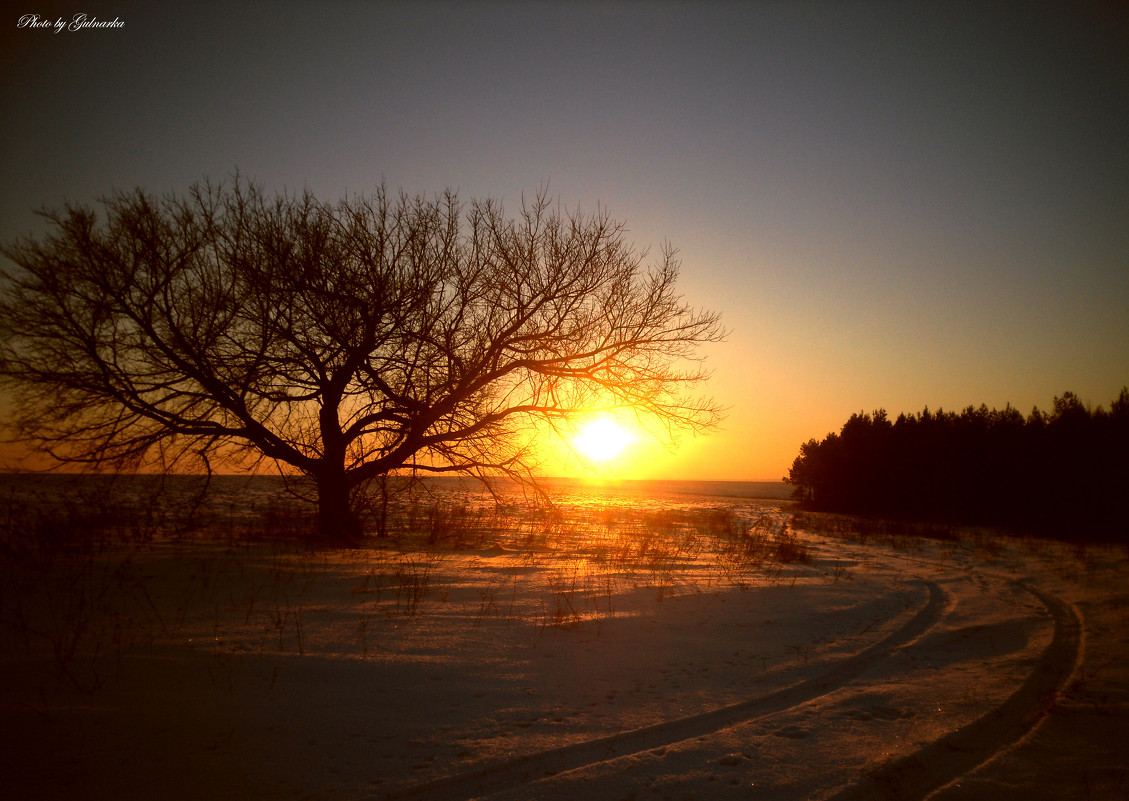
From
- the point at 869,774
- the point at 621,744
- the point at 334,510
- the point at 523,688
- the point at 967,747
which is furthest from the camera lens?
the point at 334,510

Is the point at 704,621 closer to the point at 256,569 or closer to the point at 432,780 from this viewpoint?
the point at 432,780

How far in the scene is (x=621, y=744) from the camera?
3.23 meters

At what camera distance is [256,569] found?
7121mm

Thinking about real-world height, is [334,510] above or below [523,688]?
above

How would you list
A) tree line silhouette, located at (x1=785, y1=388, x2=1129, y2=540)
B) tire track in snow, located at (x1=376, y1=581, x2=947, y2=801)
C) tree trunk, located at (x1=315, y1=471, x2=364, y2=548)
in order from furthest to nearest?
tree line silhouette, located at (x1=785, y1=388, x2=1129, y2=540)
tree trunk, located at (x1=315, y1=471, x2=364, y2=548)
tire track in snow, located at (x1=376, y1=581, x2=947, y2=801)

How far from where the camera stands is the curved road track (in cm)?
279

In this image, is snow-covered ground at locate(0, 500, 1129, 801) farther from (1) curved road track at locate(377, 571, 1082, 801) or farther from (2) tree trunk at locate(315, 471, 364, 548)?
(2) tree trunk at locate(315, 471, 364, 548)

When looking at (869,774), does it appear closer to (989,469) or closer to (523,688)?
(523,688)

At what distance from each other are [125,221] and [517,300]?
6216 mm

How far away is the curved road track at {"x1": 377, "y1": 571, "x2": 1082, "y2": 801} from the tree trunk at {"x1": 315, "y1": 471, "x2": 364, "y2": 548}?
7.98 meters

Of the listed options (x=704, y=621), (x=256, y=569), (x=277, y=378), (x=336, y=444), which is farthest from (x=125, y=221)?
(x=704, y=621)

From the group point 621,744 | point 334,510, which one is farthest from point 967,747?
point 334,510

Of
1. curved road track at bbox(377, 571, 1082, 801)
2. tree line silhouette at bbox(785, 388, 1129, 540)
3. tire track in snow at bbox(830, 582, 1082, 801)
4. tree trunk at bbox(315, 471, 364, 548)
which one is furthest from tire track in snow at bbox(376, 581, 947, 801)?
tree line silhouette at bbox(785, 388, 1129, 540)

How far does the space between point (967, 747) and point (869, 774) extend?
2.93ft
